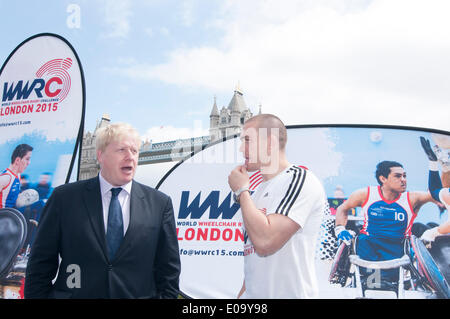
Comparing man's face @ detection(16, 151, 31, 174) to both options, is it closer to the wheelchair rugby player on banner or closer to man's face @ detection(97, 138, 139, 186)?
man's face @ detection(97, 138, 139, 186)

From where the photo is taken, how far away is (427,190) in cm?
397

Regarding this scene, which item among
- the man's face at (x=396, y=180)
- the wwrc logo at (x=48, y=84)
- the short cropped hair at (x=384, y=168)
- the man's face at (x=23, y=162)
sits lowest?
the man's face at (x=396, y=180)

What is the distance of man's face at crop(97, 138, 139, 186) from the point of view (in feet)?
6.57

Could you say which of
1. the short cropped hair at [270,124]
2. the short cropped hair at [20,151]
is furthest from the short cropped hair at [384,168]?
the short cropped hair at [20,151]

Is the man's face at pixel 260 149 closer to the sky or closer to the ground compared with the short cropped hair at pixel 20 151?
closer to the ground

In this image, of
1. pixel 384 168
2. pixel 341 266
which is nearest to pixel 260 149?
pixel 341 266

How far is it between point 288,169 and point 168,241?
2.36ft

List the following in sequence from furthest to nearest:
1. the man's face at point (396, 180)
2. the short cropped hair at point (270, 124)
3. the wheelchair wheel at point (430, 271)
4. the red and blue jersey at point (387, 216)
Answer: the man's face at point (396, 180) < the red and blue jersey at point (387, 216) < the wheelchair wheel at point (430, 271) < the short cropped hair at point (270, 124)

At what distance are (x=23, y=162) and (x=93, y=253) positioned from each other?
3.50 m

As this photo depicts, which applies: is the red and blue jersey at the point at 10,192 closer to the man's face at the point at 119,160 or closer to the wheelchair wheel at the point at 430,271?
the man's face at the point at 119,160

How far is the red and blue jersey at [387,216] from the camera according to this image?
389 cm

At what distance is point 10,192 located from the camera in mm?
4828

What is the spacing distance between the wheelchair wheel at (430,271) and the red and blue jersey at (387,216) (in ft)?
0.64
